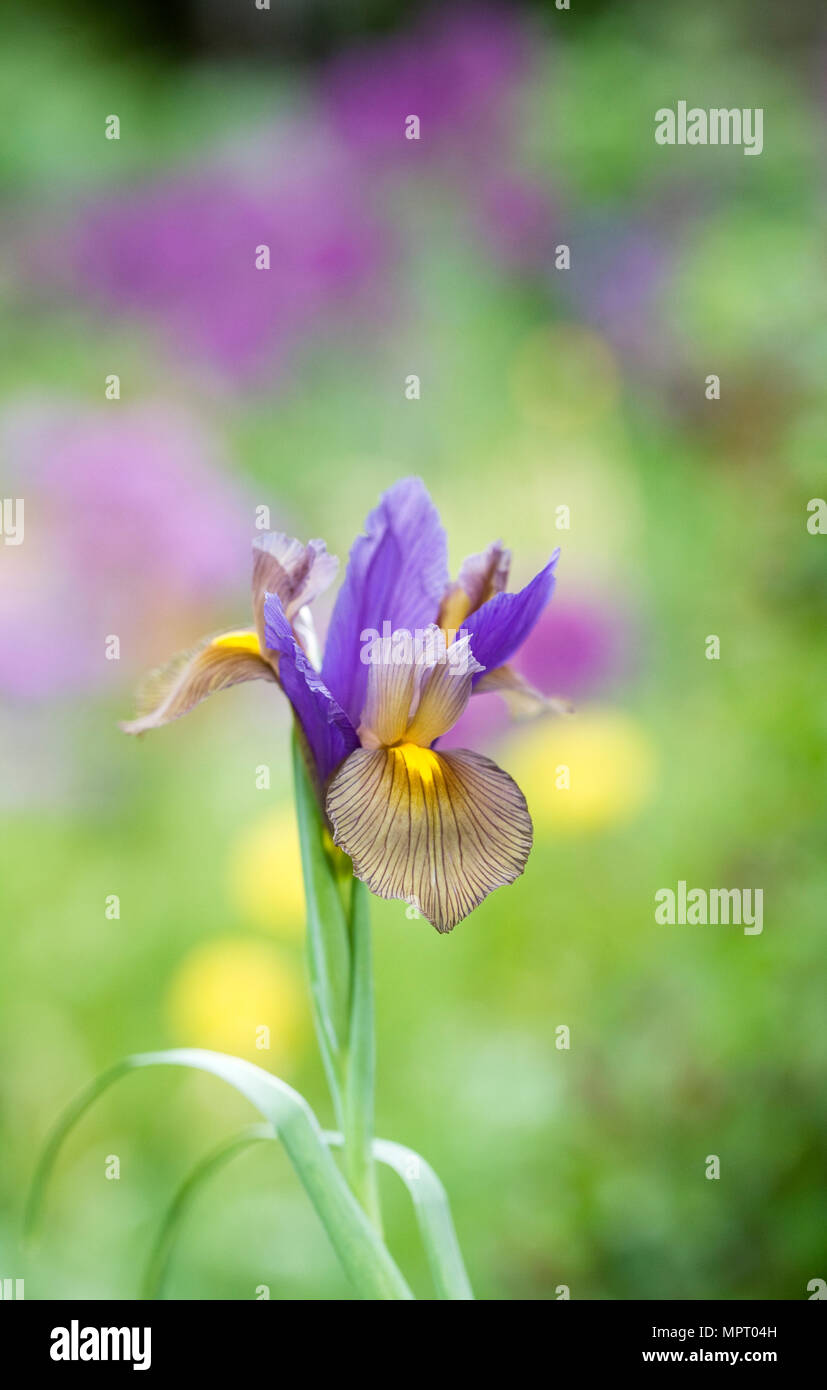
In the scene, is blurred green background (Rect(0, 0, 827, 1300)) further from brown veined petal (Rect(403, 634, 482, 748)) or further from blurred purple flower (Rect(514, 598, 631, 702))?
brown veined petal (Rect(403, 634, 482, 748))

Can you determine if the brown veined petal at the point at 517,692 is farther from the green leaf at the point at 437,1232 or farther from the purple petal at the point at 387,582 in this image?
the green leaf at the point at 437,1232

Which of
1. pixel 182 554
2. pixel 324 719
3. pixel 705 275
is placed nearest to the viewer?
pixel 324 719

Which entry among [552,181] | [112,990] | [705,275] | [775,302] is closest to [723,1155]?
[112,990]

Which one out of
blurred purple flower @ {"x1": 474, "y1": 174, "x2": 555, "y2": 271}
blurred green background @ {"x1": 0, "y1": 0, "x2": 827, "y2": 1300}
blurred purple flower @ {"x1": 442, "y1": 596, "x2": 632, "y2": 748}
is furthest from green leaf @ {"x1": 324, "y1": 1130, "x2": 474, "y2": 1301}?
blurred purple flower @ {"x1": 474, "y1": 174, "x2": 555, "y2": 271}

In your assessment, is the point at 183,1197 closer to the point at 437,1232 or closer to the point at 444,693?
the point at 437,1232

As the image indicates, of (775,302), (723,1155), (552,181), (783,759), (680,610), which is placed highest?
(552,181)

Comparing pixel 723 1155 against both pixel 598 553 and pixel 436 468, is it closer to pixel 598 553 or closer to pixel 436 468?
pixel 598 553
